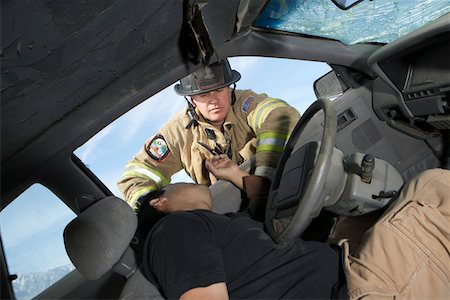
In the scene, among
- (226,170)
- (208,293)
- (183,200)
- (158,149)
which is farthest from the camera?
(158,149)

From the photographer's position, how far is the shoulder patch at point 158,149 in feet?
8.11

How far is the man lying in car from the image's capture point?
46.7 inches

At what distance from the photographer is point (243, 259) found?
1.36 meters

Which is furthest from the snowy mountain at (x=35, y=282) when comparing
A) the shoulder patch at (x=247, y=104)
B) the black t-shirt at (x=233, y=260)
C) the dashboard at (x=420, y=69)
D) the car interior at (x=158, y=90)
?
the dashboard at (x=420, y=69)

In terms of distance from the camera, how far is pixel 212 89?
219cm

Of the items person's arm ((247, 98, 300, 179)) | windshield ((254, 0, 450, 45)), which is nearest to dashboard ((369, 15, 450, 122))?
windshield ((254, 0, 450, 45))

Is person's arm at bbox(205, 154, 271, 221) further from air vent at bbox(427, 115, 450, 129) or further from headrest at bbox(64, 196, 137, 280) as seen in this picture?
air vent at bbox(427, 115, 450, 129)

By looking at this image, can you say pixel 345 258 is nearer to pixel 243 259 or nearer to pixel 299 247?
pixel 299 247

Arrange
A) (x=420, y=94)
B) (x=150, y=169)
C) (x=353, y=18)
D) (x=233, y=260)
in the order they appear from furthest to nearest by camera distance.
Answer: (x=150, y=169)
(x=353, y=18)
(x=420, y=94)
(x=233, y=260)

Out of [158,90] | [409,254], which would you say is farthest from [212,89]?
[409,254]

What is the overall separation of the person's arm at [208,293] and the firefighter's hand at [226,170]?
2.70 feet

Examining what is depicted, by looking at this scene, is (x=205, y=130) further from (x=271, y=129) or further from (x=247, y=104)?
(x=271, y=129)

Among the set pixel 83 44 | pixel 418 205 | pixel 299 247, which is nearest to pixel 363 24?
pixel 418 205

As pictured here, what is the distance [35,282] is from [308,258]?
1.08 meters
